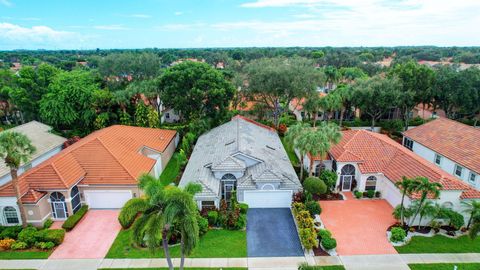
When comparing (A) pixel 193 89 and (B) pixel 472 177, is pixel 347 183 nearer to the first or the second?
(B) pixel 472 177

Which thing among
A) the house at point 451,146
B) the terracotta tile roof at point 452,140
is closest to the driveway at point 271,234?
the house at point 451,146

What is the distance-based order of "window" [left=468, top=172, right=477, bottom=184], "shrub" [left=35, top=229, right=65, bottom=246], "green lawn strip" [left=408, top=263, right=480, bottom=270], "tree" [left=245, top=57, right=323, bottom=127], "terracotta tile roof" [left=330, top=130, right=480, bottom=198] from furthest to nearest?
"tree" [left=245, top=57, right=323, bottom=127], "window" [left=468, top=172, right=477, bottom=184], "terracotta tile roof" [left=330, top=130, right=480, bottom=198], "shrub" [left=35, top=229, right=65, bottom=246], "green lawn strip" [left=408, top=263, right=480, bottom=270]

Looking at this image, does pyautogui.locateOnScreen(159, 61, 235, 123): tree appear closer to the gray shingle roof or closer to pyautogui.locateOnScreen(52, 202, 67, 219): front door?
the gray shingle roof

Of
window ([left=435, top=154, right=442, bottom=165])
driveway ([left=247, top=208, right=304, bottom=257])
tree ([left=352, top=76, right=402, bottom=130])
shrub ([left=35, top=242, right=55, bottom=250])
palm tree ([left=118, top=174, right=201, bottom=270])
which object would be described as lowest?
driveway ([left=247, top=208, right=304, bottom=257])

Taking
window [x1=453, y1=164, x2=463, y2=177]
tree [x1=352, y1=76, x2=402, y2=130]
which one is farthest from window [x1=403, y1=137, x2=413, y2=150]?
window [x1=453, y1=164, x2=463, y2=177]

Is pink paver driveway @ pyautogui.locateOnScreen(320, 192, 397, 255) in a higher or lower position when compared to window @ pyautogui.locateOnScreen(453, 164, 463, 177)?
lower

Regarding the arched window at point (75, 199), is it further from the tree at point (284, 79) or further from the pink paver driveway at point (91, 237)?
the tree at point (284, 79)
